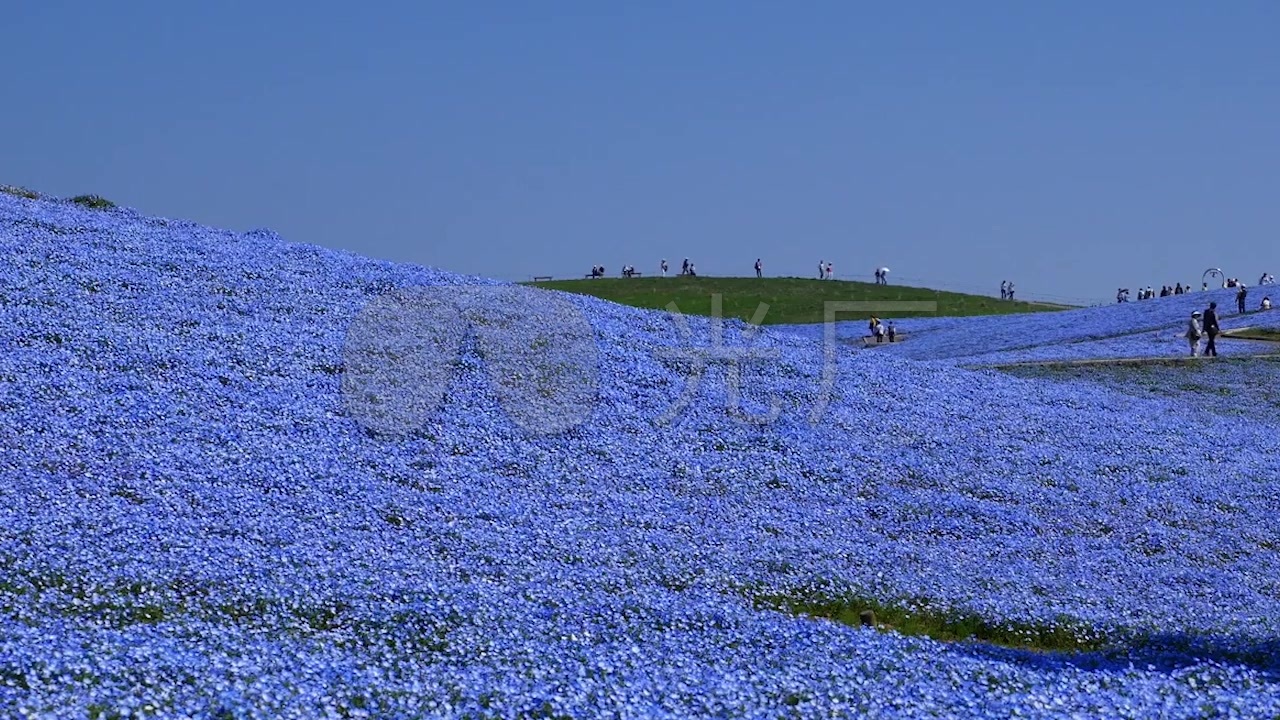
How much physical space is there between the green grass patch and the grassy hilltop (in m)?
60.6

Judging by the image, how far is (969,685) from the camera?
12.4 metres

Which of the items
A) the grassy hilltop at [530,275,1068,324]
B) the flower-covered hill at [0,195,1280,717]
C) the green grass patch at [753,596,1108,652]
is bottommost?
the green grass patch at [753,596,1108,652]

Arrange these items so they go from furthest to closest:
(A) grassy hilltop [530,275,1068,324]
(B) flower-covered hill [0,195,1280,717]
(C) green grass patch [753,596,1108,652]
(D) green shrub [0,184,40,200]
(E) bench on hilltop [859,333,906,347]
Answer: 1. (A) grassy hilltop [530,275,1068,324]
2. (E) bench on hilltop [859,333,906,347]
3. (D) green shrub [0,184,40,200]
4. (C) green grass patch [753,596,1108,652]
5. (B) flower-covered hill [0,195,1280,717]

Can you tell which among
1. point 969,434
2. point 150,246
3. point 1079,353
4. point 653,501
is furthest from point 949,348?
point 653,501

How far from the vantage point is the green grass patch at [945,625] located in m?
16.3

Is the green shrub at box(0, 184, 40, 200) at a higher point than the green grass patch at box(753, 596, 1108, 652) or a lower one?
higher

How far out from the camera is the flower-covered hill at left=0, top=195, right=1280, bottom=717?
468 inches

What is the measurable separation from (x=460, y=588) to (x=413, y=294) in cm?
1637

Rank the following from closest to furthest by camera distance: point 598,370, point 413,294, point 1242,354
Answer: point 598,370 < point 413,294 < point 1242,354

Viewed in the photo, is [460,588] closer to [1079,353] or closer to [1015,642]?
[1015,642]

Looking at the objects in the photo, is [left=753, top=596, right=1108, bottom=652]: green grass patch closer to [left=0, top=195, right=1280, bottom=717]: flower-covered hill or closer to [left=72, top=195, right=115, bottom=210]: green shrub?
[left=0, top=195, right=1280, bottom=717]: flower-covered hill

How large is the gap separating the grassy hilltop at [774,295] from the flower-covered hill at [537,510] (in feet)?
152

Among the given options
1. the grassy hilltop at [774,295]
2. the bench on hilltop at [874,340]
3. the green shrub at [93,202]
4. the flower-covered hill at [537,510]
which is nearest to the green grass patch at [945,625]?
the flower-covered hill at [537,510]

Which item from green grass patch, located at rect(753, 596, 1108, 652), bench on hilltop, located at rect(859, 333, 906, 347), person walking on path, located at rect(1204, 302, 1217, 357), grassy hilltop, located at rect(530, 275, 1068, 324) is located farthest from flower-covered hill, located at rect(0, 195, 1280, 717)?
grassy hilltop, located at rect(530, 275, 1068, 324)
